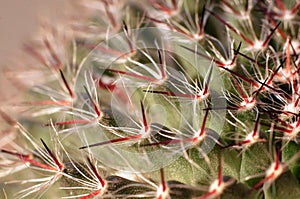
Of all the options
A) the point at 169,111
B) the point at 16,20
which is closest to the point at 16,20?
the point at 16,20

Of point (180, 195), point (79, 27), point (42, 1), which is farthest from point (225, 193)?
point (42, 1)

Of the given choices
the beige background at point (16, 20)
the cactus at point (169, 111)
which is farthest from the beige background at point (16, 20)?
the cactus at point (169, 111)

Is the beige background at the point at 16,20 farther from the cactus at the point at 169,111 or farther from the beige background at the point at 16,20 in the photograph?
the cactus at the point at 169,111

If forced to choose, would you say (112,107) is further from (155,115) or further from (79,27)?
(79,27)

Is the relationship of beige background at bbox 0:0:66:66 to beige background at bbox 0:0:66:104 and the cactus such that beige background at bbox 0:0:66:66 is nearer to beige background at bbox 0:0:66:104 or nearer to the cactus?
beige background at bbox 0:0:66:104

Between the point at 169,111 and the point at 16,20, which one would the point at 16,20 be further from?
the point at 169,111

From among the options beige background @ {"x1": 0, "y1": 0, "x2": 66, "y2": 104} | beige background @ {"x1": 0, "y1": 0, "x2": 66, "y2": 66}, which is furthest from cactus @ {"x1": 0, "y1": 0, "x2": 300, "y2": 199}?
beige background @ {"x1": 0, "y1": 0, "x2": 66, "y2": 66}

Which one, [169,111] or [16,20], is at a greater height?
[169,111]

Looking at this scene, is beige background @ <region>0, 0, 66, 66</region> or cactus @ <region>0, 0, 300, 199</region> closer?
cactus @ <region>0, 0, 300, 199</region>
